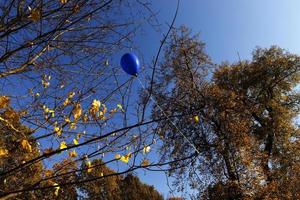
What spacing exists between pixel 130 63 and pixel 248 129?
15146 millimetres

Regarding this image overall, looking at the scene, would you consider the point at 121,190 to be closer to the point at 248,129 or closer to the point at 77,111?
the point at 248,129

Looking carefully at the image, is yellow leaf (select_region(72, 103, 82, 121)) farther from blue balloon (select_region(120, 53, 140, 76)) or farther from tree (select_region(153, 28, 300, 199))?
tree (select_region(153, 28, 300, 199))

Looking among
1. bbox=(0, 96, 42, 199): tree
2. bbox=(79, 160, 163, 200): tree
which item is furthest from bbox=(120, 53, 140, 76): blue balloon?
bbox=(79, 160, 163, 200): tree

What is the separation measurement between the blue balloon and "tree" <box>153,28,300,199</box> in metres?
7.89

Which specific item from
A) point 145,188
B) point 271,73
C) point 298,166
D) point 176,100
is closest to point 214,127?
point 298,166

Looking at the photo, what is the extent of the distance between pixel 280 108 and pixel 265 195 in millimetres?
7471

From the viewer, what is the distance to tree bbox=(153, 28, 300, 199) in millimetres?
16016

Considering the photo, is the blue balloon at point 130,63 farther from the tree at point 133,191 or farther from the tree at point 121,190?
the tree at point 133,191

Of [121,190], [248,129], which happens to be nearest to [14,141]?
[248,129]

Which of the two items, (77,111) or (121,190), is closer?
(77,111)

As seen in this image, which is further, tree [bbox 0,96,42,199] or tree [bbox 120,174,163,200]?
tree [bbox 120,174,163,200]

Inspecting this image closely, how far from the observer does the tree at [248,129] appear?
1602cm

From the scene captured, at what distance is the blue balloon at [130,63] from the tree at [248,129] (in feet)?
25.9

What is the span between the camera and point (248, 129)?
1825 centimetres
